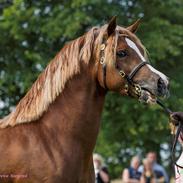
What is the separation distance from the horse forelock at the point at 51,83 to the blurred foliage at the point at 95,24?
10486mm

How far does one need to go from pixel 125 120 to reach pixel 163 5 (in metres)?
3.75

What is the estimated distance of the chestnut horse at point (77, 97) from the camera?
513 centimetres

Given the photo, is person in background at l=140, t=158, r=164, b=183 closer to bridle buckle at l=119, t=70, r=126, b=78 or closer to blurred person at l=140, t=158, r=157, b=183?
blurred person at l=140, t=158, r=157, b=183

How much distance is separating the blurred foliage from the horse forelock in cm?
1049

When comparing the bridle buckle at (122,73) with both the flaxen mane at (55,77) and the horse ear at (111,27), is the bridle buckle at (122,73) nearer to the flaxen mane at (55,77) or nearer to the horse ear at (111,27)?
the flaxen mane at (55,77)

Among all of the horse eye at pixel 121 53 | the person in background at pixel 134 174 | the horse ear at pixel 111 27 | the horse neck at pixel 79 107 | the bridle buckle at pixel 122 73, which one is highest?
the horse ear at pixel 111 27

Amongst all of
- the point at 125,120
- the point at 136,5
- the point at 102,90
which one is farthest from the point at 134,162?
the point at 102,90

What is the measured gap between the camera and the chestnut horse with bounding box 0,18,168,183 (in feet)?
16.8

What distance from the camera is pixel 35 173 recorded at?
5.00 m

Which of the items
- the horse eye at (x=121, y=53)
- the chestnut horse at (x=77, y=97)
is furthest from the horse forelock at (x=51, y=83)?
the horse eye at (x=121, y=53)

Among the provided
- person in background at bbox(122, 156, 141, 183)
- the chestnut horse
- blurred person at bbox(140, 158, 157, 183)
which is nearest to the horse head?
the chestnut horse

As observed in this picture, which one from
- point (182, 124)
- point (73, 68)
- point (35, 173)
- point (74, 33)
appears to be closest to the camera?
point (35, 173)

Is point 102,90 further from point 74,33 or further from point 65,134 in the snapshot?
point 74,33

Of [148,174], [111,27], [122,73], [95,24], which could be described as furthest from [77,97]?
[95,24]
